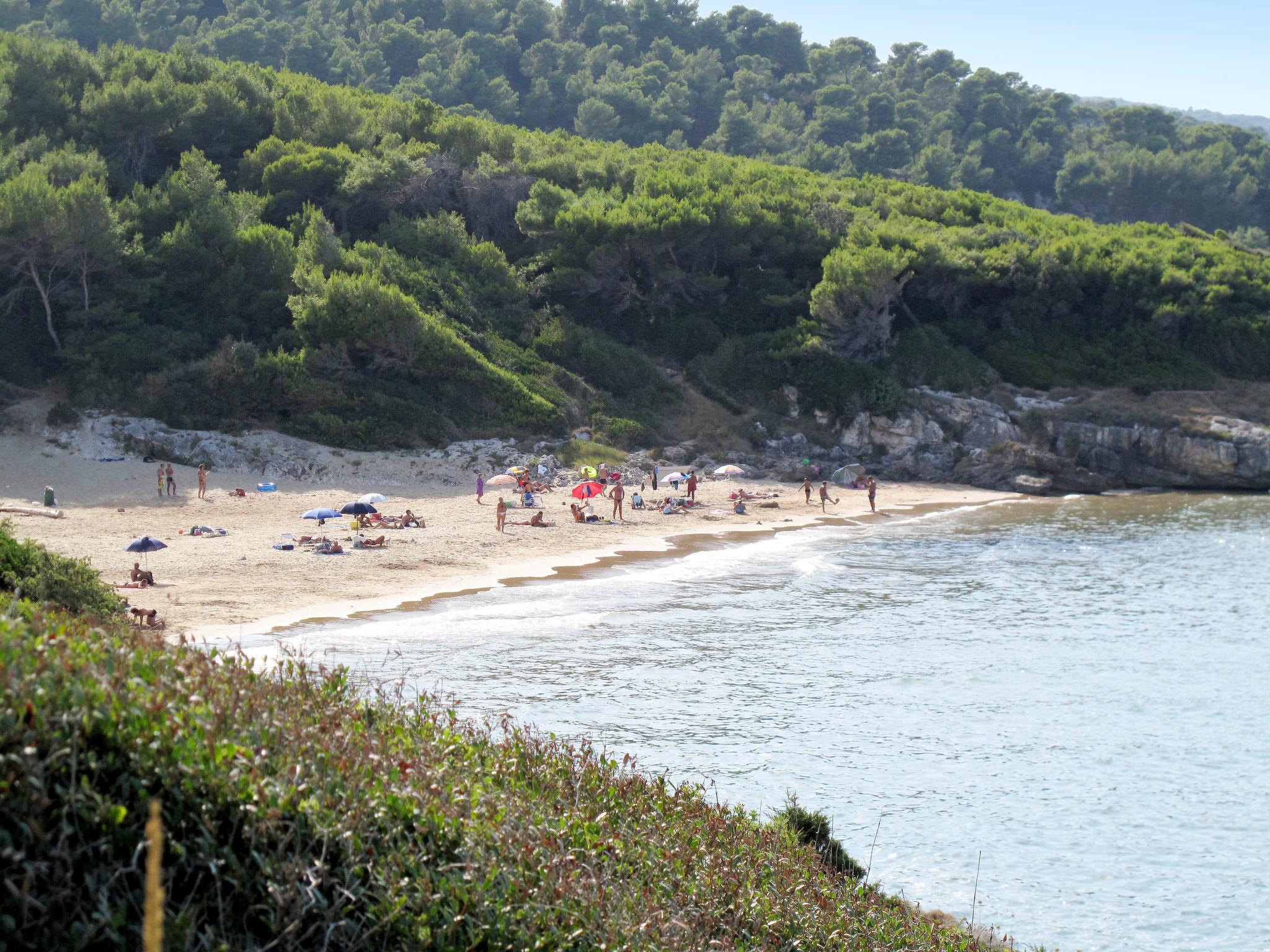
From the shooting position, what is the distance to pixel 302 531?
23.2 metres

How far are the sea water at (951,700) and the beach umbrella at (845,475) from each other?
937cm

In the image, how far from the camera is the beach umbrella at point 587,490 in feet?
90.2

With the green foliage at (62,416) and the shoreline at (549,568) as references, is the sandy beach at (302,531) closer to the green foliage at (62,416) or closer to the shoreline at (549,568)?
the shoreline at (549,568)

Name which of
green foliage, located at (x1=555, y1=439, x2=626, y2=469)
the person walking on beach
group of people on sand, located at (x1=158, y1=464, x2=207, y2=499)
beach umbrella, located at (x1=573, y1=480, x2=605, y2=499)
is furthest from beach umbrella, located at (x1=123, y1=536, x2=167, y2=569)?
the person walking on beach

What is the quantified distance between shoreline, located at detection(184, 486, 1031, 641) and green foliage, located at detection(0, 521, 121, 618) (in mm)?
1374

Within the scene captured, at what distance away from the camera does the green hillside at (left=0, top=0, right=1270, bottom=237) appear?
7744 cm

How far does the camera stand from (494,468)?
31484 mm

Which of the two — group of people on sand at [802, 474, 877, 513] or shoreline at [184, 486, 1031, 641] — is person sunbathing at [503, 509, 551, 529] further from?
group of people on sand at [802, 474, 877, 513]

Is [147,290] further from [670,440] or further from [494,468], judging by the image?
[670,440]

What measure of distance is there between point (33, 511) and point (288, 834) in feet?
69.2

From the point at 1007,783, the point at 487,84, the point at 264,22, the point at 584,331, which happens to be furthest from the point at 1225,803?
the point at 264,22

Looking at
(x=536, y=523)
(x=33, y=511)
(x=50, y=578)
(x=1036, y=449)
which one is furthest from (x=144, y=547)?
(x=1036, y=449)

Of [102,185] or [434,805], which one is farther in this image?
[102,185]

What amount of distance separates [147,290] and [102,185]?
324 cm
